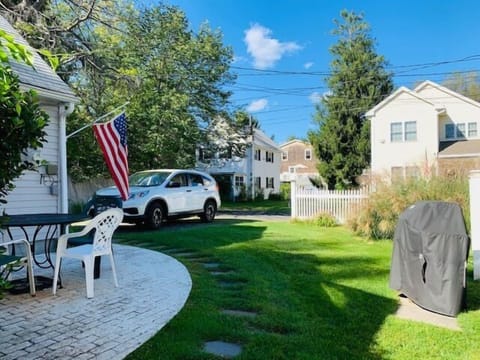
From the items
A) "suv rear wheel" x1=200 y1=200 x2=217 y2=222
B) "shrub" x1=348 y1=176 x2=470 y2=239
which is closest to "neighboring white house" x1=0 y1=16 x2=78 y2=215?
"suv rear wheel" x1=200 y1=200 x2=217 y2=222

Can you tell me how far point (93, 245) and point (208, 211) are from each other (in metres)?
8.85

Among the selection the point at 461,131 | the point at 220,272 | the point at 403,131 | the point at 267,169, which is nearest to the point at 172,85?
the point at 403,131

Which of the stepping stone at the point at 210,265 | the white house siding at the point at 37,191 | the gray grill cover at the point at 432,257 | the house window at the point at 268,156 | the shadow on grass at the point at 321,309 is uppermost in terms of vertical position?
the house window at the point at 268,156

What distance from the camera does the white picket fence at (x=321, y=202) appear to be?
42.1 feet

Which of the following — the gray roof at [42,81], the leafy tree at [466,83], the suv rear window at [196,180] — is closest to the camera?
the gray roof at [42,81]

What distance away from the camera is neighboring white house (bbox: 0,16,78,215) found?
23.2 ft

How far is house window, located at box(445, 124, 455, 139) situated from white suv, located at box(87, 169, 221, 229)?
50.8 feet

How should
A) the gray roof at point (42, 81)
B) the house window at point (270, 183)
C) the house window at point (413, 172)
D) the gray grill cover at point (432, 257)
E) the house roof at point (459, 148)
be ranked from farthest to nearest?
the house window at point (270, 183)
the house roof at point (459, 148)
the house window at point (413, 172)
the gray roof at point (42, 81)
the gray grill cover at point (432, 257)

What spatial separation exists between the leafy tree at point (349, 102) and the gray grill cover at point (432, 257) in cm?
1917

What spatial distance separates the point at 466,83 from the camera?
32.1 m

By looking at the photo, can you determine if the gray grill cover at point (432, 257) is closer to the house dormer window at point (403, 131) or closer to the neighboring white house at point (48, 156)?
the neighboring white house at point (48, 156)

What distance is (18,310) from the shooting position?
4215 millimetres

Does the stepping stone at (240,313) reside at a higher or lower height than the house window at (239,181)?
lower

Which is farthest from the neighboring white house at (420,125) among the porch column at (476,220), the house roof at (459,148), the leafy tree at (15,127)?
the leafy tree at (15,127)
